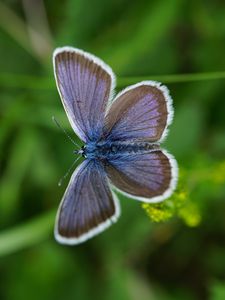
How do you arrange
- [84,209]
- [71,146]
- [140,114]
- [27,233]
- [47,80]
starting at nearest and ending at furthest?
[84,209] → [140,114] → [27,233] → [47,80] → [71,146]

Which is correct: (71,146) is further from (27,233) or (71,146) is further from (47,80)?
(27,233)

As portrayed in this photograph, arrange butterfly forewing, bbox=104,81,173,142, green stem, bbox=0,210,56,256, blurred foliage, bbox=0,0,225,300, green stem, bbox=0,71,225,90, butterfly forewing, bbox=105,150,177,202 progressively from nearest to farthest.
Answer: butterfly forewing, bbox=105,150,177,202, butterfly forewing, bbox=104,81,173,142, green stem, bbox=0,71,225,90, green stem, bbox=0,210,56,256, blurred foliage, bbox=0,0,225,300

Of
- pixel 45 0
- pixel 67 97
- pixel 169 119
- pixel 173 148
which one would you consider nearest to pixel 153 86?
pixel 169 119

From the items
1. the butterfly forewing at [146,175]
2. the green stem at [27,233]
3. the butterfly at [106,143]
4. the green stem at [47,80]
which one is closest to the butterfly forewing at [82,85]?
the butterfly at [106,143]

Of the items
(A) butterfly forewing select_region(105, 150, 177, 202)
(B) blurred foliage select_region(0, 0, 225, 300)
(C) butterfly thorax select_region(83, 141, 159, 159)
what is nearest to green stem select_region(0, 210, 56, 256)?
(B) blurred foliage select_region(0, 0, 225, 300)

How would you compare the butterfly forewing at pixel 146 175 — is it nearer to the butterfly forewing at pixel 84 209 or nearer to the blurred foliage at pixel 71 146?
the butterfly forewing at pixel 84 209

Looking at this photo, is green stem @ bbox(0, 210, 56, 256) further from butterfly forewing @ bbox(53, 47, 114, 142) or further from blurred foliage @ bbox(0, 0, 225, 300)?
butterfly forewing @ bbox(53, 47, 114, 142)

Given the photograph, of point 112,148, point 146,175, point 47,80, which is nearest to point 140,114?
point 112,148
